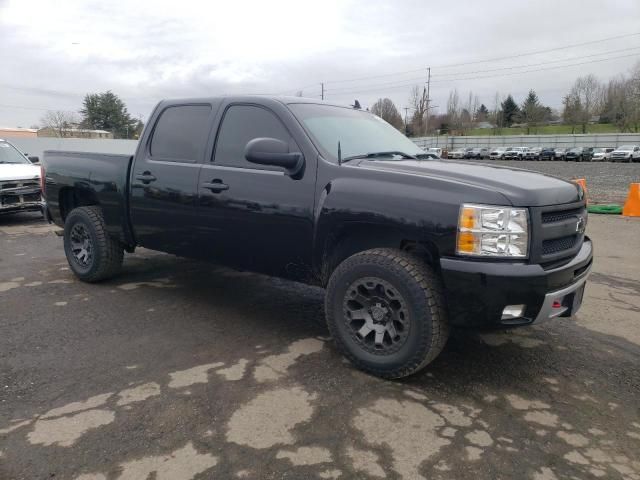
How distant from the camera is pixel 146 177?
179 inches

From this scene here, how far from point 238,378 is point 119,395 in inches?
28.1

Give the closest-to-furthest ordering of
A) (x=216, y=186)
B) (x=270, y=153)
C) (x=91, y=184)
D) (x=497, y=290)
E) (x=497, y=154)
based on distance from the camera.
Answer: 1. (x=497, y=290)
2. (x=270, y=153)
3. (x=216, y=186)
4. (x=91, y=184)
5. (x=497, y=154)

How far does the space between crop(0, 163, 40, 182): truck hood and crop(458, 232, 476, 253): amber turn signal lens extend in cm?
920

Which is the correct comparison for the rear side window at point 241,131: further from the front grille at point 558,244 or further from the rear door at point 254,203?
the front grille at point 558,244

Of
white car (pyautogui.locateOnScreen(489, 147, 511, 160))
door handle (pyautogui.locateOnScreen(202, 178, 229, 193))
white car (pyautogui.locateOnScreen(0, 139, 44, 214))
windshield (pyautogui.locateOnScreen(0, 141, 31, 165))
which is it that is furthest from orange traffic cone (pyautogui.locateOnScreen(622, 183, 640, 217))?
white car (pyautogui.locateOnScreen(489, 147, 511, 160))

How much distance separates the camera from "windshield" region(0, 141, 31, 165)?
33.9ft

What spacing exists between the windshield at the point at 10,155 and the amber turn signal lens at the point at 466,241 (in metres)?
10.3

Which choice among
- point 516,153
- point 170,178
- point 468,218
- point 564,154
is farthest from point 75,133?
point 468,218

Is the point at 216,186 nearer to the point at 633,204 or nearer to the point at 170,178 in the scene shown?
the point at 170,178

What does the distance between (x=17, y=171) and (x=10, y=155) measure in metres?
1.17

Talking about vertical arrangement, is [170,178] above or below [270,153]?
below

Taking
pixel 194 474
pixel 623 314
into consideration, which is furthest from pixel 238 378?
pixel 623 314

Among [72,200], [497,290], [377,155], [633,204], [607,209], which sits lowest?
[607,209]

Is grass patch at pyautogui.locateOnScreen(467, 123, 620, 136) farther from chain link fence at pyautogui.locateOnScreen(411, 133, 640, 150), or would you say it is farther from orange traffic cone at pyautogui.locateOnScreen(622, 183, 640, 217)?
orange traffic cone at pyautogui.locateOnScreen(622, 183, 640, 217)
